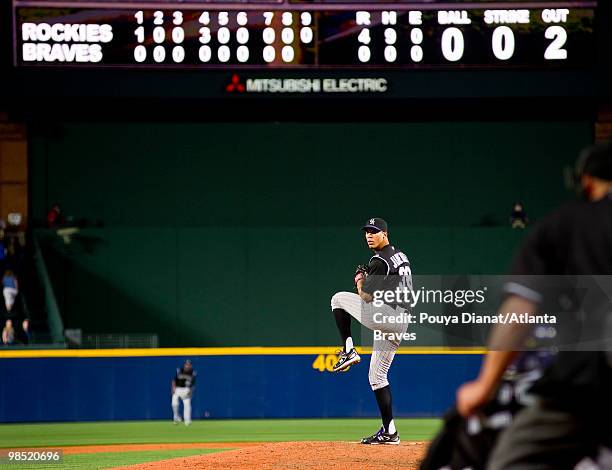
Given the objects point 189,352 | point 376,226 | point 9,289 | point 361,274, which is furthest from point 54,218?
point 361,274

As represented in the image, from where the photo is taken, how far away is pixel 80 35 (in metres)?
15.1

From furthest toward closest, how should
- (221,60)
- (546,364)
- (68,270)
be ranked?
(68,270) < (221,60) < (546,364)

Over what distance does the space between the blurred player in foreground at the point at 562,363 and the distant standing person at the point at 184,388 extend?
11.6m

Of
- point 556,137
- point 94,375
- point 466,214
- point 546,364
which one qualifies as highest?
point 556,137

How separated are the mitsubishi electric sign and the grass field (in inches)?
177

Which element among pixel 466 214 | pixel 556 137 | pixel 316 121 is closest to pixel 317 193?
pixel 316 121

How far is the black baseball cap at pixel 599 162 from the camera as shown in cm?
371

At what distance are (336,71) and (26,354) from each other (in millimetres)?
5636

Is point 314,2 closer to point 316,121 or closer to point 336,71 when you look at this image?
point 336,71

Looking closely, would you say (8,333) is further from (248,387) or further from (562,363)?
(562,363)

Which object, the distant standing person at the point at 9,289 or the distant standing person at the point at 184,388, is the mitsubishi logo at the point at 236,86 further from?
the distant standing person at the point at 9,289

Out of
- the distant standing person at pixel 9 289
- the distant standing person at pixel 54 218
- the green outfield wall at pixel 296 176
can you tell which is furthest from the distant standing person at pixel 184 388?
the distant standing person at pixel 54 218

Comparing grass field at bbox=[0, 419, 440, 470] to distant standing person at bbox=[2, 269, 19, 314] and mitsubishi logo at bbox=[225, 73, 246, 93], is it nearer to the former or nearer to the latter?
distant standing person at bbox=[2, 269, 19, 314]

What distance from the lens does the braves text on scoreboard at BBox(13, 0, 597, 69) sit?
49.2 feet
